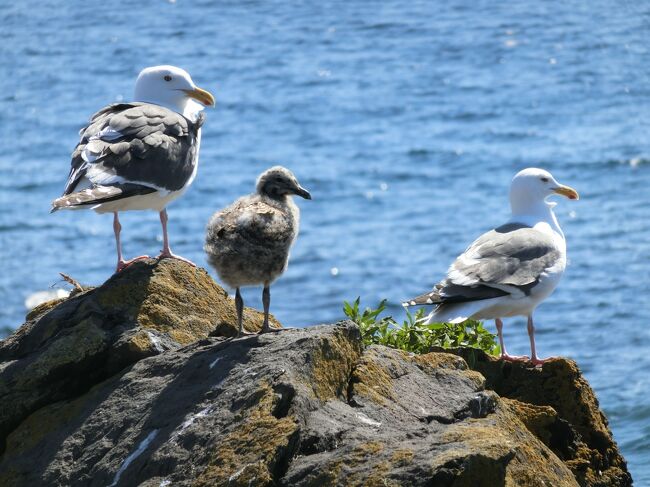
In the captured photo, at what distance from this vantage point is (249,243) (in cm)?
706

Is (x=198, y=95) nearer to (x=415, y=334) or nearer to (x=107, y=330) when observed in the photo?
(x=415, y=334)

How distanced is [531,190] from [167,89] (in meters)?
3.07

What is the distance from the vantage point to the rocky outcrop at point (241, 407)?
586cm

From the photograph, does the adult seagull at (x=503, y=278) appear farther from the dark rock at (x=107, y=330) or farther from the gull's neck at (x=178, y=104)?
the gull's neck at (x=178, y=104)

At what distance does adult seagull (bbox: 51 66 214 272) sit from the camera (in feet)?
27.2

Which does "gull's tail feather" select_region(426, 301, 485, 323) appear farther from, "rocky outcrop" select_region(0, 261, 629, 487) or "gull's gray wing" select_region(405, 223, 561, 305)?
"rocky outcrop" select_region(0, 261, 629, 487)

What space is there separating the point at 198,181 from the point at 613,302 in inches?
323

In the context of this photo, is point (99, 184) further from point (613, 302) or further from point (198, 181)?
point (198, 181)

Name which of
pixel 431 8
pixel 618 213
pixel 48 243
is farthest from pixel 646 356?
pixel 431 8

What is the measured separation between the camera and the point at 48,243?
2152cm

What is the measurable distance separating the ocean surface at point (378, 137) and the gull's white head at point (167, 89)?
17.1 ft

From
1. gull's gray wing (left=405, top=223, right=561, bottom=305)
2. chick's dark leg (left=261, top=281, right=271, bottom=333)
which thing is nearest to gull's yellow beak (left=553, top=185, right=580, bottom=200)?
gull's gray wing (left=405, top=223, right=561, bottom=305)

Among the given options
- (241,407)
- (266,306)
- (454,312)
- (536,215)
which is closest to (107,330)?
(266,306)

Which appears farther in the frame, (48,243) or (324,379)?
(48,243)
